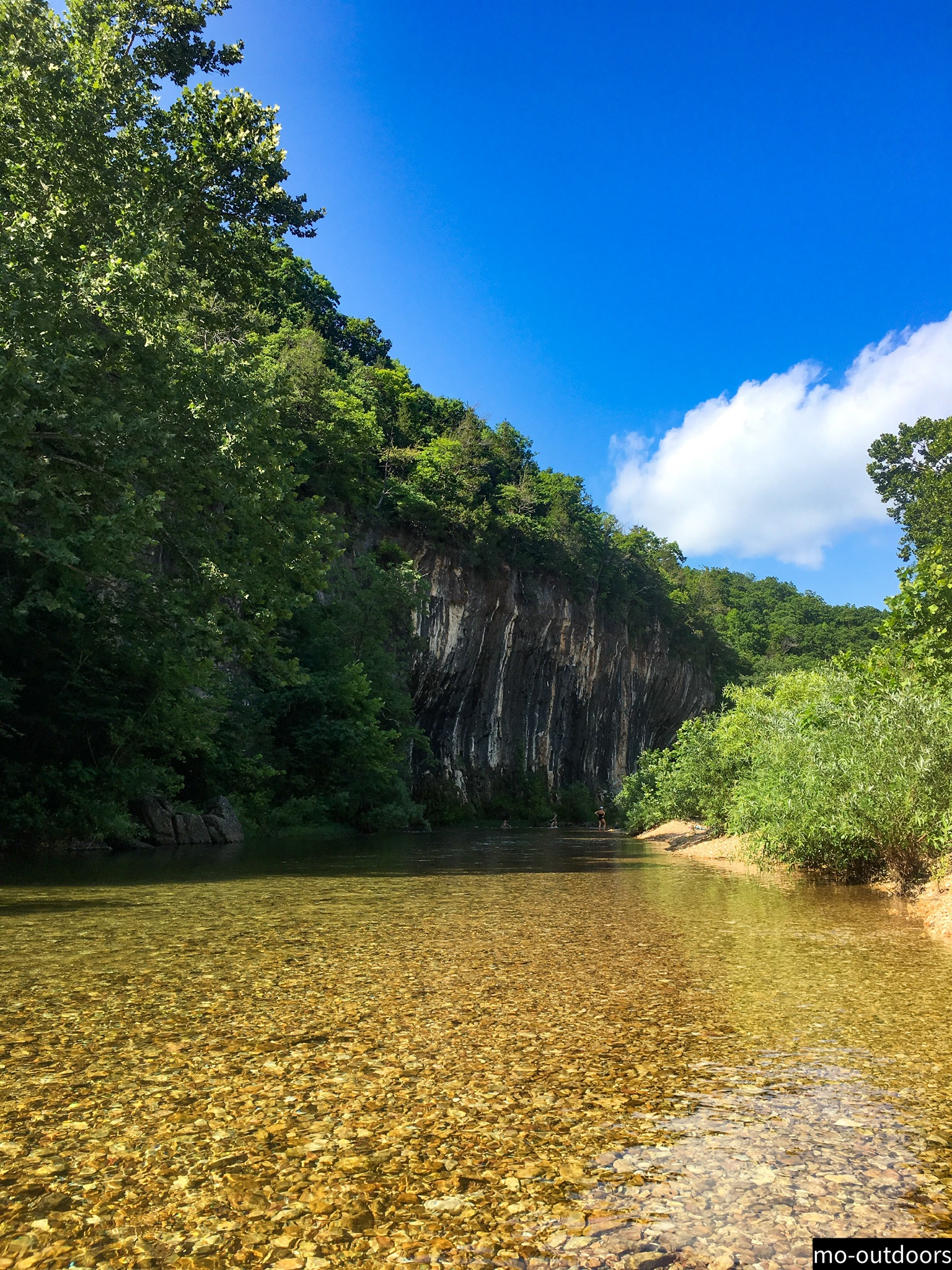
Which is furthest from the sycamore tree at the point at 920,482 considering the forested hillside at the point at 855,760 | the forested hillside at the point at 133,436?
the forested hillside at the point at 133,436

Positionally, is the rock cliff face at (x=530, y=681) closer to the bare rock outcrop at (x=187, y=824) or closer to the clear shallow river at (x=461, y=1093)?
the bare rock outcrop at (x=187, y=824)

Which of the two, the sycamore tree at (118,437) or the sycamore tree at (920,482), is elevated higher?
the sycamore tree at (920,482)

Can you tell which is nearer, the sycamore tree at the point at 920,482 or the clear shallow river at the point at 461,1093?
the clear shallow river at the point at 461,1093

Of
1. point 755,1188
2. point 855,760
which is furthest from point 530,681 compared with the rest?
point 755,1188

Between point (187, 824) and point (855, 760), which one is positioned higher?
point (855, 760)

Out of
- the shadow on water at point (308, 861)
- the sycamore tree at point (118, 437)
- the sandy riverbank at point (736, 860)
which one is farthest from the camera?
the sycamore tree at point (118, 437)

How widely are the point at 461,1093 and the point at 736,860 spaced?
45.6ft

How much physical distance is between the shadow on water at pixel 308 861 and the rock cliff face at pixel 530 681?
19831 millimetres

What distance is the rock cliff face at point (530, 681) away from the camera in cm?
4312

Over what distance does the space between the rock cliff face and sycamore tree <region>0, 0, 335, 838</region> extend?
2493cm

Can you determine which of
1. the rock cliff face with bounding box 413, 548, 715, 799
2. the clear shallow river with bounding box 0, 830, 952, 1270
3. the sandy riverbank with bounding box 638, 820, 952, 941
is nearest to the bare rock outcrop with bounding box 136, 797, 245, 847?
the sandy riverbank with bounding box 638, 820, 952, 941

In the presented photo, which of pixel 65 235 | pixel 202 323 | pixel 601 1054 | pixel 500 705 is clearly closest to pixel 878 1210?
pixel 601 1054

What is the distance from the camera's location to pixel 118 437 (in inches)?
484

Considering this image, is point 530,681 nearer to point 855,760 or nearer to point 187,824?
point 187,824
